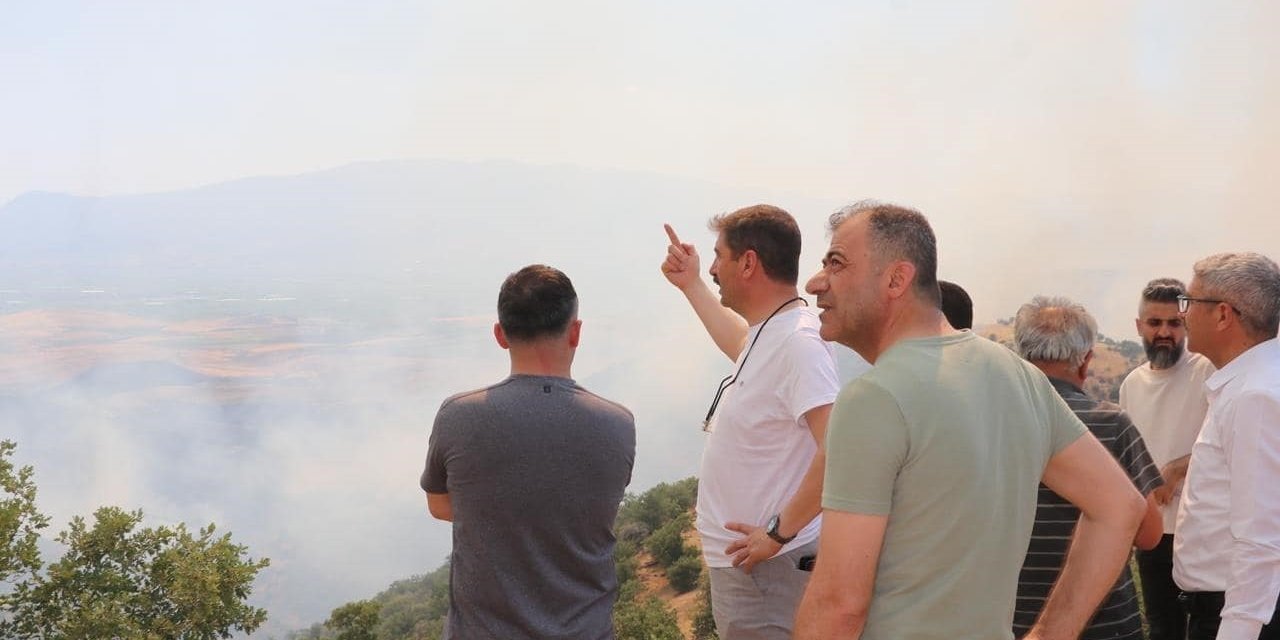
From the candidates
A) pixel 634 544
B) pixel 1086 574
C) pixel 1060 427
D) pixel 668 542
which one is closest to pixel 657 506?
pixel 634 544

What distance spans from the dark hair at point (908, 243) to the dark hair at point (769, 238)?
42.3 inches

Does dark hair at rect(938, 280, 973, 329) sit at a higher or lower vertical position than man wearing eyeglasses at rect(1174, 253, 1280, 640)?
higher

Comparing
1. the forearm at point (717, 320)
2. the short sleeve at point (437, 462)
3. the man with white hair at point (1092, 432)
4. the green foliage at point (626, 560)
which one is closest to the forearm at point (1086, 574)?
the man with white hair at point (1092, 432)

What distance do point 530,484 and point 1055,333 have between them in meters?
1.70

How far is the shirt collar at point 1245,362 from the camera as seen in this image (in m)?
3.02

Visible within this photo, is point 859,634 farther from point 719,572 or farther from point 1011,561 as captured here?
point 719,572

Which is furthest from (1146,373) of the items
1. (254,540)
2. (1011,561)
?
(254,540)

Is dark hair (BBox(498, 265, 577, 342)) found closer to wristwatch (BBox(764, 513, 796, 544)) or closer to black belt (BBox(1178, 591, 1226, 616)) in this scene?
wristwatch (BBox(764, 513, 796, 544))

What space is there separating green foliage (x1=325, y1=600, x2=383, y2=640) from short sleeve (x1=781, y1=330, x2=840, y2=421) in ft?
29.4

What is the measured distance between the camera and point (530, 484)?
2.49 m

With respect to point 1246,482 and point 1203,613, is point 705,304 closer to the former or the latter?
point 1246,482

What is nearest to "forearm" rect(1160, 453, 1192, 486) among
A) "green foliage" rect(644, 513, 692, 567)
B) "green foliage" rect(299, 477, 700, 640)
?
"green foliage" rect(299, 477, 700, 640)

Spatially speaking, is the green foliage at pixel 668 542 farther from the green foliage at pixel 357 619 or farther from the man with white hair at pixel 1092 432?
the man with white hair at pixel 1092 432

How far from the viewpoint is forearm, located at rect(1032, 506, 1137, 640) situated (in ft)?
6.47
